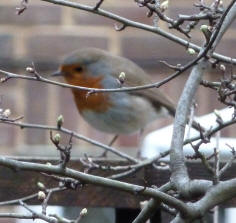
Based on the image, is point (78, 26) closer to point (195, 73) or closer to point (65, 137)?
point (65, 137)

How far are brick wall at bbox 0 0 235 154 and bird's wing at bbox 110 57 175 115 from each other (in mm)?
157

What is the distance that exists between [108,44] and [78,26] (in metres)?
0.17

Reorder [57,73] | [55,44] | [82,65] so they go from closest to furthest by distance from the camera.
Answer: [57,73] < [82,65] < [55,44]

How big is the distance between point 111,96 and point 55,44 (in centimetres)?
49

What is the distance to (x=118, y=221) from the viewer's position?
7.39 ft

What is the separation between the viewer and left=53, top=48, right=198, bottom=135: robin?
4.43m

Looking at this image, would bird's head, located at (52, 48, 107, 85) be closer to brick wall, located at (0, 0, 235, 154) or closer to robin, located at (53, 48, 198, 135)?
robin, located at (53, 48, 198, 135)

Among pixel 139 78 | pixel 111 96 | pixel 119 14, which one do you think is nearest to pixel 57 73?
pixel 111 96

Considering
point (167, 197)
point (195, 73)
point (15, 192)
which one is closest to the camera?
point (167, 197)

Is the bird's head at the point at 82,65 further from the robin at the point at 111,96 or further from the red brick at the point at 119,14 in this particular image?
the red brick at the point at 119,14

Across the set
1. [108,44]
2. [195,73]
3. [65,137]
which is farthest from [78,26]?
[195,73]

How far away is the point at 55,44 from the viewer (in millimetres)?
4832

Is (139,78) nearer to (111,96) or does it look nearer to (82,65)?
(111,96)

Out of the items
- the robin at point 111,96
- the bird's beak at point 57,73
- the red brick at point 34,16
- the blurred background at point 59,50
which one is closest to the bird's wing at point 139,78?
the robin at point 111,96
